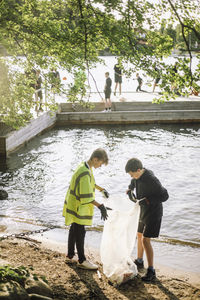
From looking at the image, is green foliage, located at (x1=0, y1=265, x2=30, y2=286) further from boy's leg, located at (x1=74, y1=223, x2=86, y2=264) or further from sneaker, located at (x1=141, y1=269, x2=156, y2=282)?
sneaker, located at (x1=141, y1=269, x2=156, y2=282)

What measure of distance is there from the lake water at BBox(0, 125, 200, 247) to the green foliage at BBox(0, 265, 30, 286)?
3565 mm

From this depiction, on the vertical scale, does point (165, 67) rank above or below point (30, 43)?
below

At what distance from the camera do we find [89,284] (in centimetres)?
534

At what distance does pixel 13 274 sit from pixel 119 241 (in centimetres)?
177

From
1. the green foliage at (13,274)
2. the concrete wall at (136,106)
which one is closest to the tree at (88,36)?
the green foliage at (13,274)

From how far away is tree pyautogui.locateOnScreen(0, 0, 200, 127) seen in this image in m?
6.34

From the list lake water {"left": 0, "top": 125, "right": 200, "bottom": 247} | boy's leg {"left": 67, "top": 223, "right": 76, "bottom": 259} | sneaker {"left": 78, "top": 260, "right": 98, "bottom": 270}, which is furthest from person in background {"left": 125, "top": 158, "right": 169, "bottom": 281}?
lake water {"left": 0, "top": 125, "right": 200, "bottom": 247}

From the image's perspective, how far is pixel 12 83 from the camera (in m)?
9.31

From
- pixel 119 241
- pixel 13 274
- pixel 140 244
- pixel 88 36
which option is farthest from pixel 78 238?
pixel 88 36

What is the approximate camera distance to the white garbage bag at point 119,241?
5496mm

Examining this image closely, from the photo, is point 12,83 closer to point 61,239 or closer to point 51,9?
point 51,9

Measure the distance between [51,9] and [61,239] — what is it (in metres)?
5.41

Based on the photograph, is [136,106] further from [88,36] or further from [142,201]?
[142,201]

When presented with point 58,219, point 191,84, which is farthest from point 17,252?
point 191,84
